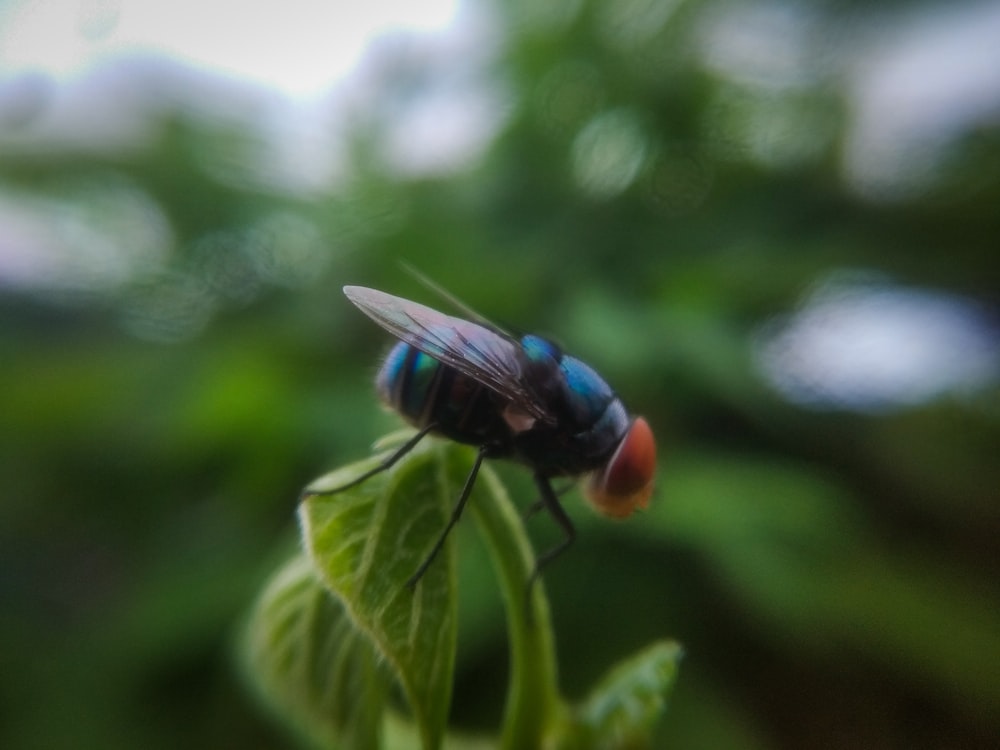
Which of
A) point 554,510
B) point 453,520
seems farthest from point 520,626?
point 554,510

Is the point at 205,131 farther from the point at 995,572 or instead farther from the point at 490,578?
the point at 995,572

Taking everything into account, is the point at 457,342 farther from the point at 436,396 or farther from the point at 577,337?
the point at 577,337

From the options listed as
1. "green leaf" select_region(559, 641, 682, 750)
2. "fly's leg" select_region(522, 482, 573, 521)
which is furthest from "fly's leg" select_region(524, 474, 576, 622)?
"green leaf" select_region(559, 641, 682, 750)

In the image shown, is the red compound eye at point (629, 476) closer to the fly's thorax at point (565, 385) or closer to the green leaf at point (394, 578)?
the fly's thorax at point (565, 385)

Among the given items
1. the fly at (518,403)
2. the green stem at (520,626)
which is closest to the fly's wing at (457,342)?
the fly at (518,403)

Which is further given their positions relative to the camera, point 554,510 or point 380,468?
point 554,510

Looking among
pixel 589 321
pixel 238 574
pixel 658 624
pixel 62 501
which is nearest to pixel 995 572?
pixel 658 624

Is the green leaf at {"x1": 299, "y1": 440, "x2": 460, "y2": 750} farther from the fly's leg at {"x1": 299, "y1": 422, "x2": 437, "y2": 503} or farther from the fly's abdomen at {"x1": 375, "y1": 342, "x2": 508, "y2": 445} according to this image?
the fly's abdomen at {"x1": 375, "y1": 342, "x2": 508, "y2": 445}
